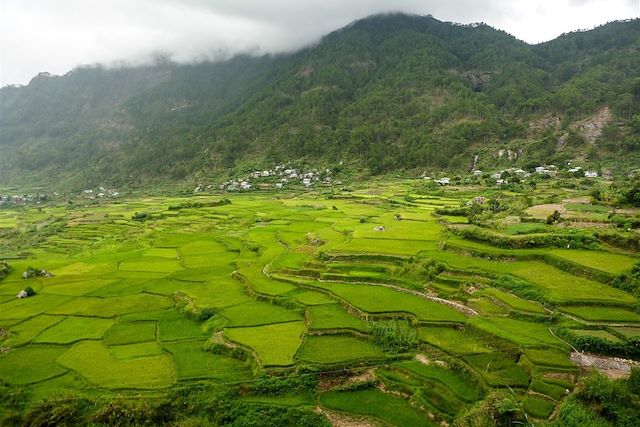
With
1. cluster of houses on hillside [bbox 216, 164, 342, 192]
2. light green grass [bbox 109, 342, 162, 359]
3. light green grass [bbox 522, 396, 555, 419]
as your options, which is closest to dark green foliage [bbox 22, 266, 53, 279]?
light green grass [bbox 109, 342, 162, 359]

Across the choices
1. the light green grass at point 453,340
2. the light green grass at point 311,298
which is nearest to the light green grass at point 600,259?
the light green grass at point 453,340

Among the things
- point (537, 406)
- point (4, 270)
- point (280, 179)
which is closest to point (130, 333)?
point (537, 406)

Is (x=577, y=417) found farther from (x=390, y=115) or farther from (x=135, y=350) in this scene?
(x=390, y=115)

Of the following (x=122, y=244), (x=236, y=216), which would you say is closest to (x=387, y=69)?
(x=236, y=216)

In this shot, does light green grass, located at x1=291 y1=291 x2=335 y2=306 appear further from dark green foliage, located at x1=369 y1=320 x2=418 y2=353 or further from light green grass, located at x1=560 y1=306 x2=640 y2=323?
light green grass, located at x1=560 y1=306 x2=640 y2=323

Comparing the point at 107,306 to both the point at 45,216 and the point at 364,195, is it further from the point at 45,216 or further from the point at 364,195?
the point at 45,216

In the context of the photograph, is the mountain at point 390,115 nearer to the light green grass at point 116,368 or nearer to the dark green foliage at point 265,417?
the dark green foliage at point 265,417
